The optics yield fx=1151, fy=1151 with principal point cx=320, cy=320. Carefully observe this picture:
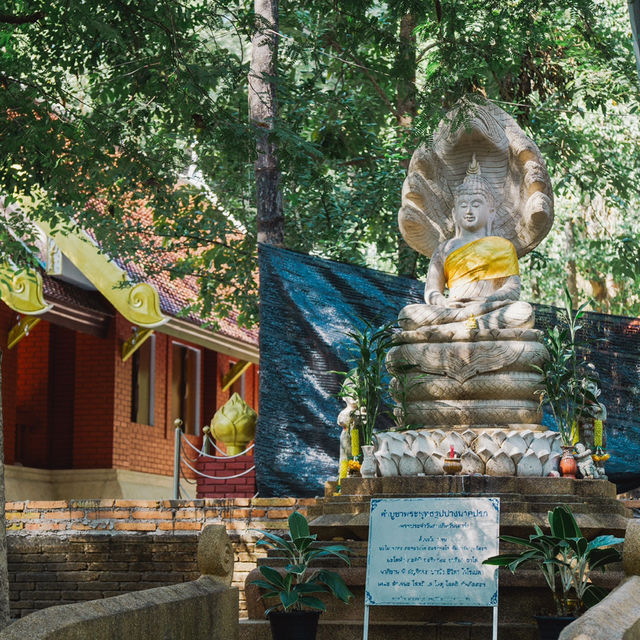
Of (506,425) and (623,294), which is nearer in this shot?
(506,425)

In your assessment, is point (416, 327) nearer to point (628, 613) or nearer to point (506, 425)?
point (506, 425)

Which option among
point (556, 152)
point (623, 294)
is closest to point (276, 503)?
point (556, 152)

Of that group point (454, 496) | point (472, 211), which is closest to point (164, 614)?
point (454, 496)

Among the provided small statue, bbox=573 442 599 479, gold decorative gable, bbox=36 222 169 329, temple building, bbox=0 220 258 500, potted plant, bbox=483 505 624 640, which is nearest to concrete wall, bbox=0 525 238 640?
potted plant, bbox=483 505 624 640

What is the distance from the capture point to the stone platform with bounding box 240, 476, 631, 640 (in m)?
7.36

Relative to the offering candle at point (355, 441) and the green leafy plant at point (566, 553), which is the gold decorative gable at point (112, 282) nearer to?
the offering candle at point (355, 441)

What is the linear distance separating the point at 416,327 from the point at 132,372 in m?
7.45

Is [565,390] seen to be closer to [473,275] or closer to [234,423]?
[473,275]

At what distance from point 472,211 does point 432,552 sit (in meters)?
4.42

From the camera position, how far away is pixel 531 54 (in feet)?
48.1

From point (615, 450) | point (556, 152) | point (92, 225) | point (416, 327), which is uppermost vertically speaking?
point (556, 152)

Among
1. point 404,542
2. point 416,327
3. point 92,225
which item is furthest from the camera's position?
point 92,225

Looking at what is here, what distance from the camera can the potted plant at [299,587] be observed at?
683 cm

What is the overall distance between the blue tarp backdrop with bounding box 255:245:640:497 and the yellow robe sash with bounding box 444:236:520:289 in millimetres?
1210
